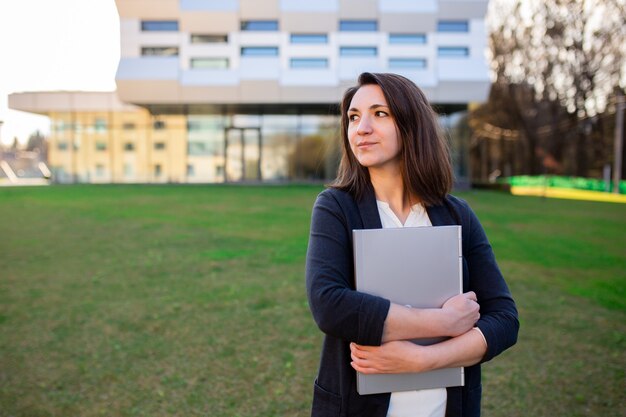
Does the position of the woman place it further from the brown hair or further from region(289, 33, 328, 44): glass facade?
region(289, 33, 328, 44): glass facade

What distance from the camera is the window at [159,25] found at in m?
33.7

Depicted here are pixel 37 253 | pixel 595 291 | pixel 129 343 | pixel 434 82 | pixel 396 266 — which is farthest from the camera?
pixel 434 82

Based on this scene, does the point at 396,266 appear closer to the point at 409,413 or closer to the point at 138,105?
the point at 409,413

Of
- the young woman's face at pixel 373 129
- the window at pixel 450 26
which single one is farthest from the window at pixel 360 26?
the young woman's face at pixel 373 129

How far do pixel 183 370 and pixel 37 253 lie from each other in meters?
6.42

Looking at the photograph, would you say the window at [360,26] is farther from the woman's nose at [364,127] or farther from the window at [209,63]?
the woman's nose at [364,127]

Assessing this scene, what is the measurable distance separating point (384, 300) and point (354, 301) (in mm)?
98

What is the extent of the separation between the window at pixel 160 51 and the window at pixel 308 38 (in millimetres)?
7232

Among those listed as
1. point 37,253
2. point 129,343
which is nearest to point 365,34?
point 37,253

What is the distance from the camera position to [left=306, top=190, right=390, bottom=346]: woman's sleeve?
1.80 metres

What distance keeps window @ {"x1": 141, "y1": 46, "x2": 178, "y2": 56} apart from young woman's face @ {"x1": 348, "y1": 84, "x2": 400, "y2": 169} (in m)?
33.8

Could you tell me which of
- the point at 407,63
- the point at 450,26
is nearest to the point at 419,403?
the point at 407,63

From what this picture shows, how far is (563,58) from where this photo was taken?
4134cm

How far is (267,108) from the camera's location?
118 ft
